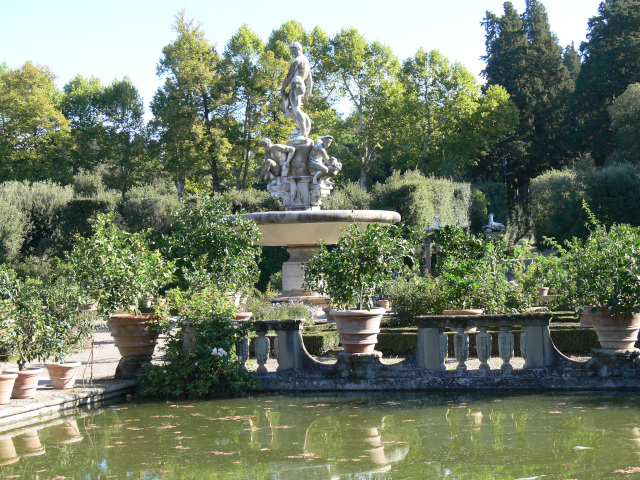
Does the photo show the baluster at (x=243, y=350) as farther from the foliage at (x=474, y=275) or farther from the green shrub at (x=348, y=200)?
the green shrub at (x=348, y=200)

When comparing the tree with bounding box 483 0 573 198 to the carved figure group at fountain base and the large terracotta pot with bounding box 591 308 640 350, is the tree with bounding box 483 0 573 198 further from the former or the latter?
the large terracotta pot with bounding box 591 308 640 350

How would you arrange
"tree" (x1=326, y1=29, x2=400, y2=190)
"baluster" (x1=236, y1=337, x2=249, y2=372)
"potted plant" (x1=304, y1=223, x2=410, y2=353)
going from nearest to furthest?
"baluster" (x1=236, y1=337, x2=249, y2=372) → "potted plant" (x1=304, y1=223, x2=410, y2=353) → "tree" (x1=326, y1=29, x2=400, y2=190)

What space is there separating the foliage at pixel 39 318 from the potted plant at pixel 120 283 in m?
0.30

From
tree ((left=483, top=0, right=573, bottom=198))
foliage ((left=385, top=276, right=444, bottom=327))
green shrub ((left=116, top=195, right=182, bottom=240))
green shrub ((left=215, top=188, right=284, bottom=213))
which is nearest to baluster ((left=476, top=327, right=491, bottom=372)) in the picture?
foliage ((left=385, top=276, right=444, bottom=327))

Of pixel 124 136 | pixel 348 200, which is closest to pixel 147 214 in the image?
pixel 348 200

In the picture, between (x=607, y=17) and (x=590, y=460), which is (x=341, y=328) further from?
(x=607, y=17)

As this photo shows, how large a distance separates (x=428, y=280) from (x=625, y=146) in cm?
2666

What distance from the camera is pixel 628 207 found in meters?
30.8

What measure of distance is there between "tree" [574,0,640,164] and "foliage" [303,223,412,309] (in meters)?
32.9

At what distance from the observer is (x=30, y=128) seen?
3166cm

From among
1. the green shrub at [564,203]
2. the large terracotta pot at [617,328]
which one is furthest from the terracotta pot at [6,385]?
the green shrub at [564,203]

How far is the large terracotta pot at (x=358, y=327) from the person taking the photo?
8242 millimetres

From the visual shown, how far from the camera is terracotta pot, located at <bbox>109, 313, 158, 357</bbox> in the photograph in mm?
8867

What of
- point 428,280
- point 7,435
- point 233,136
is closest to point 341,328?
point 7,435
